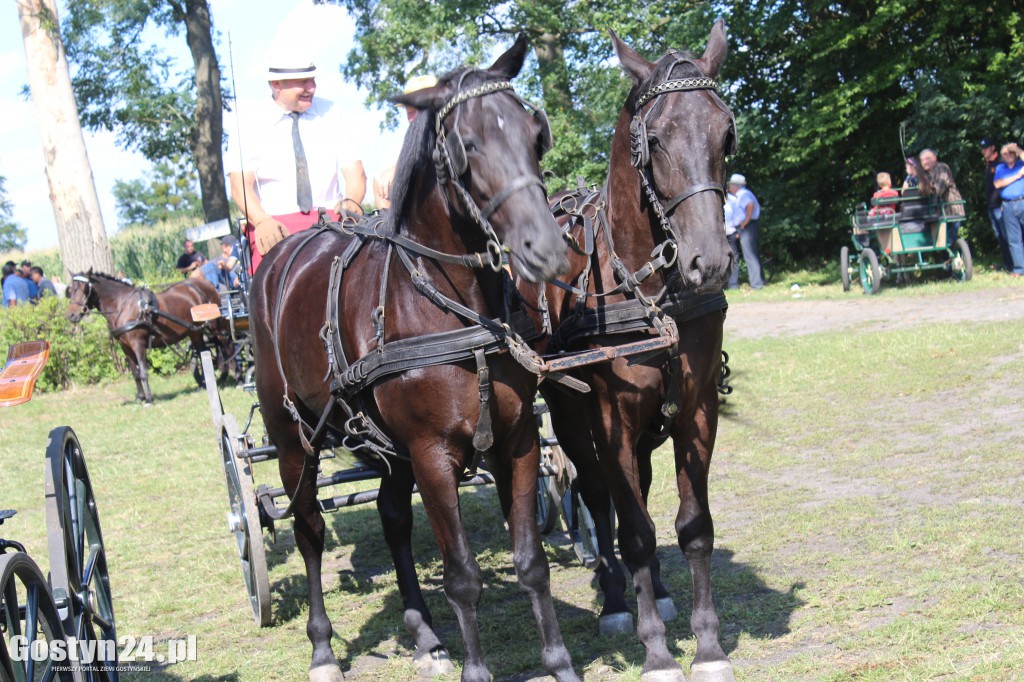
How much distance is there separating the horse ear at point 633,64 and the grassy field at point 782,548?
2097 millimetres

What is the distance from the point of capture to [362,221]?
16.0ft

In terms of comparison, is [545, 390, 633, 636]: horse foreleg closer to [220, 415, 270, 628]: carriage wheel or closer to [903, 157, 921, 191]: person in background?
[220, 415, 270, 628]: carriage wheel

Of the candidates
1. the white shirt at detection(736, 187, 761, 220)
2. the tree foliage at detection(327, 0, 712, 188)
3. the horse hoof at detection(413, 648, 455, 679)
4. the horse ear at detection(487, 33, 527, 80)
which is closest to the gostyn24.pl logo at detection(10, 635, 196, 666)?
the horse hoof at detection(413, 648, 455, 679)

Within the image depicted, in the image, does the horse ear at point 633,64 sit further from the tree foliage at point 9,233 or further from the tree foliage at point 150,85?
the tree foliage at point 9,233

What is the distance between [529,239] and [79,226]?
57.7 feet

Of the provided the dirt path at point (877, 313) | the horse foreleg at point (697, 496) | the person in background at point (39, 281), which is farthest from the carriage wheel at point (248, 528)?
the person in background at point (39, 281)

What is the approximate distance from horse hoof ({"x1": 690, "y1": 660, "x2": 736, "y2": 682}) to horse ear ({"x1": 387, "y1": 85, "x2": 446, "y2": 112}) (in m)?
2.38

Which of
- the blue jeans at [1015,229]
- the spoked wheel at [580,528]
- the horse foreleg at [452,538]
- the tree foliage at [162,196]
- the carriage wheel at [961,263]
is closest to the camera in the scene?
the horse foreleg at [452,538]

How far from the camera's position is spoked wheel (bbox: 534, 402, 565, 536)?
19.4 feet

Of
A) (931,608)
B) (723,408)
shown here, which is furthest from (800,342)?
(931,608)

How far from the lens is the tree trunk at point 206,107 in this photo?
24125 millimetres

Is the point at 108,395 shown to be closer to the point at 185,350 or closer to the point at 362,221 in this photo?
the point at 185,350

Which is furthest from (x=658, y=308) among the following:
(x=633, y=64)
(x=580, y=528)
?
(x=580, y=528)

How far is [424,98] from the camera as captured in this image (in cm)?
364
